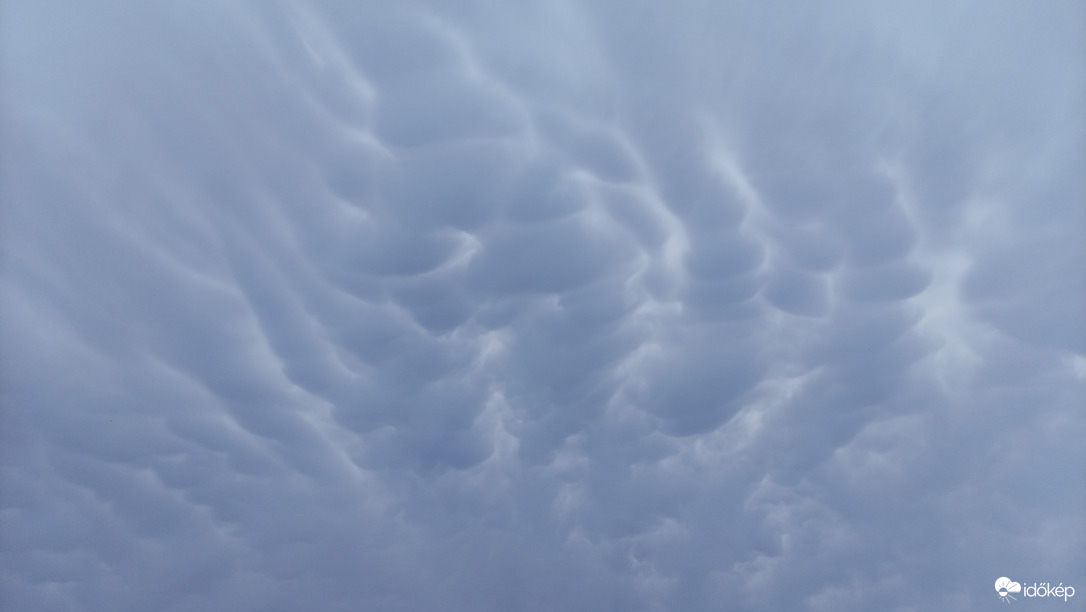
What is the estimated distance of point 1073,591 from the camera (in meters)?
43.0

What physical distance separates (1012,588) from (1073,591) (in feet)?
11.4

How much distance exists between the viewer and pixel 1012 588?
45281mm
